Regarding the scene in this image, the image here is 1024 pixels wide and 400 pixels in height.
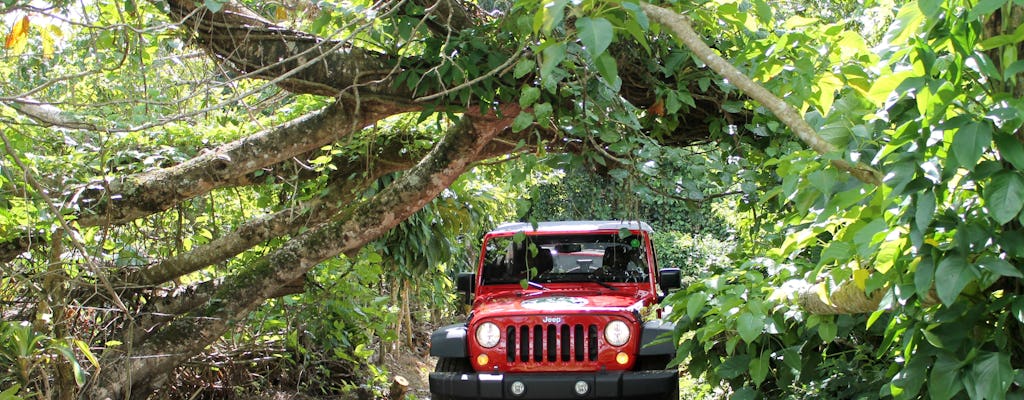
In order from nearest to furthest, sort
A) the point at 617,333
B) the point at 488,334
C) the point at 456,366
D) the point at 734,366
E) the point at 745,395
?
1. the point at 745,395
2. the point at 734,366
3. the point at 617,333
4. the point at 488,334
5. the point at 456,366

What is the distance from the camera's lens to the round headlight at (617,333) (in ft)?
19.3

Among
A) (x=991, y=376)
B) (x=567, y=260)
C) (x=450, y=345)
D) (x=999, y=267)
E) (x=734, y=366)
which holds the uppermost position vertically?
(x=999, y=267)

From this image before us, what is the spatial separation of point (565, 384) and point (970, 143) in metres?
4.10

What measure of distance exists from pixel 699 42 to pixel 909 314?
0.85 meters

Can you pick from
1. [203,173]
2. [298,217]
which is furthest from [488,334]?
[203,173]

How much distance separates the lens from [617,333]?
5906 mm

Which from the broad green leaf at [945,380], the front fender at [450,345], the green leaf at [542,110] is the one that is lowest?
the front fender at [450,345]

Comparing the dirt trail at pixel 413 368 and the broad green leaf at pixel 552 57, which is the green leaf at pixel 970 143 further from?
the dirt trail at pixel 413 368

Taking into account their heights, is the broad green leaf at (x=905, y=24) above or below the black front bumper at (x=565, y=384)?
above

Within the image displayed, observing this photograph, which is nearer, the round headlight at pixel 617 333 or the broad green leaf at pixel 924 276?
the broad green leaf at pixel 924 276

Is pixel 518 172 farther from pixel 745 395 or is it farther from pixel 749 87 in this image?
pixel 749 87

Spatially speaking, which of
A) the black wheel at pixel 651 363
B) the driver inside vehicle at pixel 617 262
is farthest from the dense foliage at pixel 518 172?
the driver inside vehicle at pixel 617 262

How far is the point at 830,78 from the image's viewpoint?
278cm

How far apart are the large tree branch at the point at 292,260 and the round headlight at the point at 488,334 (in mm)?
942
